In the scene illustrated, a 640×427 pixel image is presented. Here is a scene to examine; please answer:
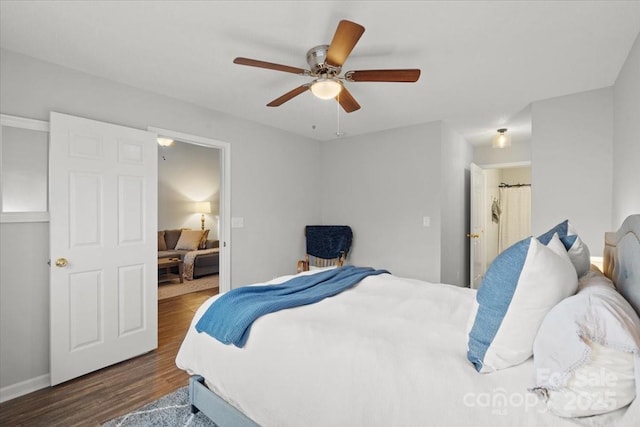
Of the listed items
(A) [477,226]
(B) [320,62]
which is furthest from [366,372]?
(A) [477,226]

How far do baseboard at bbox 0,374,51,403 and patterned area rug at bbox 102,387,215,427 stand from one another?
88cm

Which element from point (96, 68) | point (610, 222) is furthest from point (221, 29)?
point (610, 222)

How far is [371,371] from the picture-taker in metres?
1.22

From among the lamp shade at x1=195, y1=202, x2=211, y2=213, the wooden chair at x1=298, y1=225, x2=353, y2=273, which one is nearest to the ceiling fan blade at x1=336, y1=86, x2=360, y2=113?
the wooden chair at x1=298, y1=225, x2=353, y2=273

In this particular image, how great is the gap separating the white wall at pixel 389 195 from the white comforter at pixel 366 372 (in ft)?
6.98

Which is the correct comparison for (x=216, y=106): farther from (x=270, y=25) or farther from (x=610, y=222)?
(x=610, y=222)

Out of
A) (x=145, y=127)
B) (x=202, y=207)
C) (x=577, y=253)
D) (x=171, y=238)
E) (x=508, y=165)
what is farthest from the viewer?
(x=202, y=207)

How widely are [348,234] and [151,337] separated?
2.64 m

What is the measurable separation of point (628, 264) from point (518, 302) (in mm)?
541

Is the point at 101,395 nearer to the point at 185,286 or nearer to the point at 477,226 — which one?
the point at 185,286

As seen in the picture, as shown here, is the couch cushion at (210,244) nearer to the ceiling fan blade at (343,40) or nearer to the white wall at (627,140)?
the ceiling fan blade at (343,40)

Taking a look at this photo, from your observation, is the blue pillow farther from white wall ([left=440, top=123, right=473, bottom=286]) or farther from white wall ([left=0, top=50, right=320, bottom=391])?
white wall ([left=0, top=50, right=320, bottom=391])

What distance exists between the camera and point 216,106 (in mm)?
3396

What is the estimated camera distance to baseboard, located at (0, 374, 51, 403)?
2.21 metres
